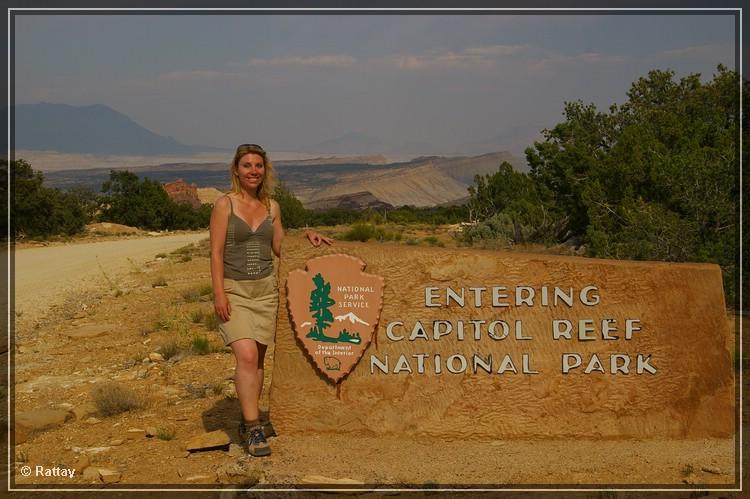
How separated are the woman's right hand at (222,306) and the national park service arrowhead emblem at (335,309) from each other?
22.7 inches

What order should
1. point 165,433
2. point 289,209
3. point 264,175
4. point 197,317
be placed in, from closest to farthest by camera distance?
point 264,175, point 165,433, point 197,317, point 289,209

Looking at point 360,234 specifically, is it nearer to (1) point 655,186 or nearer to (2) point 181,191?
(1) point 655,186

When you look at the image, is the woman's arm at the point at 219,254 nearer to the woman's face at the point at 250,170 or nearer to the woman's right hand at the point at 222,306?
the woman's right hand at the point at 222,306

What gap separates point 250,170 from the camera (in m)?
5.12

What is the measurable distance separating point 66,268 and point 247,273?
518 inches

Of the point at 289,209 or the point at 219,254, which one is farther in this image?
the point at 289,209

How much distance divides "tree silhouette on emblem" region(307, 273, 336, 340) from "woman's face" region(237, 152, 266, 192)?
0.86 meters

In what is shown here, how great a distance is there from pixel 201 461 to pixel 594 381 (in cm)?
277

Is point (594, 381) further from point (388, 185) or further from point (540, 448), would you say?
point (388, 185)

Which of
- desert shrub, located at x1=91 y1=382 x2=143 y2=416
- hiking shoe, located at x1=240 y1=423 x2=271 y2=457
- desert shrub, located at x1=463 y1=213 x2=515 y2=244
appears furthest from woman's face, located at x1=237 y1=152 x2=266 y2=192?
desert shrub, located at x1=463 y1=213 x2=515 y2=244

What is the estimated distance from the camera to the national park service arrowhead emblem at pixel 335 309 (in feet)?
17.9

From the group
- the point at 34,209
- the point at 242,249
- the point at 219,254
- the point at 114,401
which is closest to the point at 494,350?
the point at 242,249

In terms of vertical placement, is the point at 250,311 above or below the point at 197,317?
above

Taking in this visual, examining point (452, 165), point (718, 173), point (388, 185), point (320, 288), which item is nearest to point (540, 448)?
point (320, 288)
